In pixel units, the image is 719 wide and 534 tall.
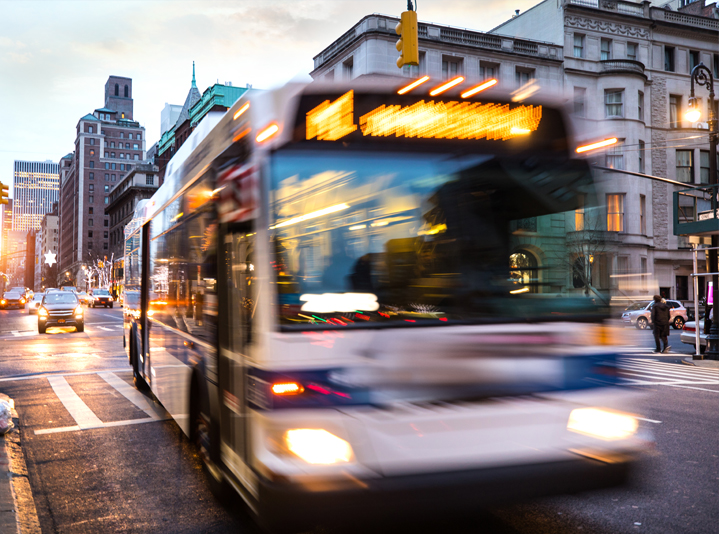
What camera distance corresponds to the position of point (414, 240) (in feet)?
12.5

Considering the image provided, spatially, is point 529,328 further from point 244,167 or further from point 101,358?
point 101,358

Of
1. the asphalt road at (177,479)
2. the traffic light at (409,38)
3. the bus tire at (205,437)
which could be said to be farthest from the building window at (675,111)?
the bus tire at (205,437)

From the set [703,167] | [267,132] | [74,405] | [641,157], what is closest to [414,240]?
[267,132]

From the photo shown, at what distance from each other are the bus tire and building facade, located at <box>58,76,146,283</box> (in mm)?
144293

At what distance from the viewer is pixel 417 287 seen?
12.7 feet

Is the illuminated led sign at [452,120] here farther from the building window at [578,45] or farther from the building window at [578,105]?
the building window at [578,45]

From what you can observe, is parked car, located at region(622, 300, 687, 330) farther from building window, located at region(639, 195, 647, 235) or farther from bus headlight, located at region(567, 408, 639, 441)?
bus headlight, located at region(567, 408, 639, 441)

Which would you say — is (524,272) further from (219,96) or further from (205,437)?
(219,96)

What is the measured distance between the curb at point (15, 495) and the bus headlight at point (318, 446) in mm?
2342

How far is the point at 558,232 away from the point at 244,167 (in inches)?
87.2

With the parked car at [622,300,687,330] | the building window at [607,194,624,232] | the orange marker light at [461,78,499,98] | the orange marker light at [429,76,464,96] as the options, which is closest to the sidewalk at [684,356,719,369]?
the building window at [607,194,624,232]

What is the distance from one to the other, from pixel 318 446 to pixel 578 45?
46.3 metres

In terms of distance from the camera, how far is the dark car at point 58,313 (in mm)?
24781

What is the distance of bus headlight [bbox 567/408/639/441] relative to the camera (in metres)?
3.98
